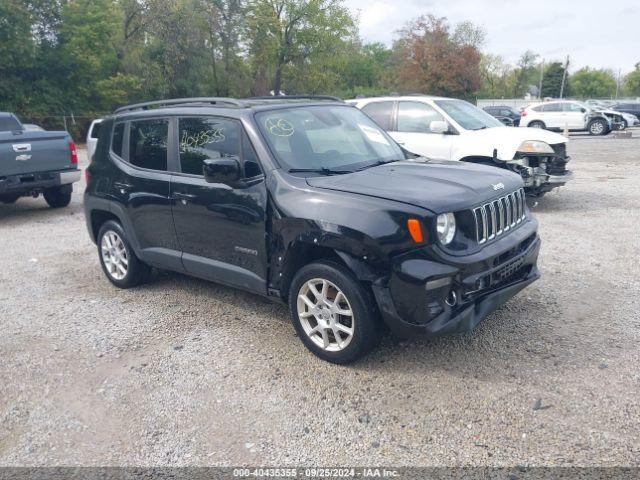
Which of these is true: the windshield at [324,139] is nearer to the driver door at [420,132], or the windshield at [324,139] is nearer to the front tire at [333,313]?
the front tire at [333,313]

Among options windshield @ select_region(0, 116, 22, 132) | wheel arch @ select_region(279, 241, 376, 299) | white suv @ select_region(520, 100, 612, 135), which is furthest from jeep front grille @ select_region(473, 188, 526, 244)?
white suv @ select_region(520, 100, 612, 135)

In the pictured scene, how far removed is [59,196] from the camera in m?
10.9

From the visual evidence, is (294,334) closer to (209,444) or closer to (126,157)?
(209,444)

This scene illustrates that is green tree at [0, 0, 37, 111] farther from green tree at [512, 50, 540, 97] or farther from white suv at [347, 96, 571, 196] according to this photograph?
green tree at [512, 50, 540, 97]

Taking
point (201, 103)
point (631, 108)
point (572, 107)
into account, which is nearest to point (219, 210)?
point (201, 103)

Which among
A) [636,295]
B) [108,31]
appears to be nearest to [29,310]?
[636,295]

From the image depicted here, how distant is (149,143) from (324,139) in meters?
1.74

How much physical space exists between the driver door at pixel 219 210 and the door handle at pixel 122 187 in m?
0.70

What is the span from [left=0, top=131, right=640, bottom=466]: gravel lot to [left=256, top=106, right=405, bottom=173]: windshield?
4.63ft

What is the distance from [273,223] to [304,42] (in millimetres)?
45182

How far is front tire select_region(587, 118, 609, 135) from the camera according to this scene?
27.1 metres

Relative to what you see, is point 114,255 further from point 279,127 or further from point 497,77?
point 497,77

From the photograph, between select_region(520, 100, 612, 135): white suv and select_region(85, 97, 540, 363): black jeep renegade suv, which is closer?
select_region(85, 97, 540, 363): black jeep renegade suv

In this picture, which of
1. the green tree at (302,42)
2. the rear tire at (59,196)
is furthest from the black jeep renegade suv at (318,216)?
the green tree at (302,42)
